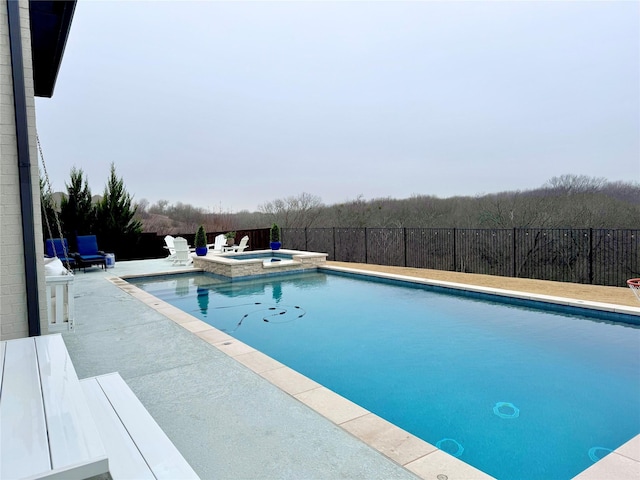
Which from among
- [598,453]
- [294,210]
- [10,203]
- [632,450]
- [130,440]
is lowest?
[598,453]

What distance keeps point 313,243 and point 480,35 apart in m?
9.82

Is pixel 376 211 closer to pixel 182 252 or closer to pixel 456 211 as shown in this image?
pixel 456 211

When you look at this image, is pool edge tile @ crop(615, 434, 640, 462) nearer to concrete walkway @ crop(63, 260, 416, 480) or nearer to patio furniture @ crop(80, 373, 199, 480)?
concrete walkway @ crop(63, 260, 416, 480)

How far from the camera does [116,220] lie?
1606 centimetres

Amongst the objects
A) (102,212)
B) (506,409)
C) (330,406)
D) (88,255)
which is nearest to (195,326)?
(330,406)

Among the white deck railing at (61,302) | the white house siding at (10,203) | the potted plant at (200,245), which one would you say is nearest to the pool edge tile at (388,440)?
the white house siding at (10,203)

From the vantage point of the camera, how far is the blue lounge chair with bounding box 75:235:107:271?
1121 cm

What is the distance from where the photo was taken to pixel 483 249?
565 inches

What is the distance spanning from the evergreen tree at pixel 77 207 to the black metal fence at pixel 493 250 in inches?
303

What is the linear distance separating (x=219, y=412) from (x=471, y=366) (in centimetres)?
A: 303

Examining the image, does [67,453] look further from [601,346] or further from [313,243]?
[313,243]

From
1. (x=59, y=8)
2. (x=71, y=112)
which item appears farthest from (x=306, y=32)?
(x=59, y=8)

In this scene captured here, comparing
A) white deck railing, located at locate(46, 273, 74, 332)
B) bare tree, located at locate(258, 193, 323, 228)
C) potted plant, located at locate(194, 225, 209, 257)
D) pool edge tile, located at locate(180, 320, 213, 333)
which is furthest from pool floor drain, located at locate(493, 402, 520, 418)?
bare tree, located at locate(258, 193, 323, 228)

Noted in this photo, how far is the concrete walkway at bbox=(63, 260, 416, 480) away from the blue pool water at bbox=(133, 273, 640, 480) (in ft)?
3.47
